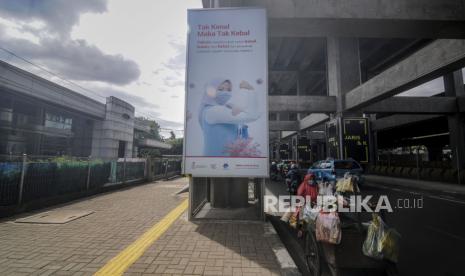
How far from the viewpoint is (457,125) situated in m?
18.6

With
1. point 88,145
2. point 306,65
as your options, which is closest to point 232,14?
point 306,65

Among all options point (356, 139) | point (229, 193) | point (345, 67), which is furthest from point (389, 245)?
point (345, 67)

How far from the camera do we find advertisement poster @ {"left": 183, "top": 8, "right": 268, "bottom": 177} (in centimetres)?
603

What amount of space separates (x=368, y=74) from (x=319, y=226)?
29.9 meters

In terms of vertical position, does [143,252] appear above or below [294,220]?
below

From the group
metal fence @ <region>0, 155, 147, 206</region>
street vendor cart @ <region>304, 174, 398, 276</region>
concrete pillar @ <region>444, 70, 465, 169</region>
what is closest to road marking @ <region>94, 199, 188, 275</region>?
street vendor cart @ <region>304, 174, 398, 276</region>

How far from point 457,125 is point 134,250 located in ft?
80.1

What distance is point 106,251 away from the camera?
13.7 feet

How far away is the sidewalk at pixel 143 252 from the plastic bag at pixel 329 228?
36.4 inches

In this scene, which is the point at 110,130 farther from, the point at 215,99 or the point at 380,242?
the point at 380,242

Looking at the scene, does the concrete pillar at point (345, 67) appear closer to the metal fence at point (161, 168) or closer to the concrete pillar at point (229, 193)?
the concrete pillar at point (229, 193)

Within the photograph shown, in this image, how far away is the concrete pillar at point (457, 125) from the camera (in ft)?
61.2

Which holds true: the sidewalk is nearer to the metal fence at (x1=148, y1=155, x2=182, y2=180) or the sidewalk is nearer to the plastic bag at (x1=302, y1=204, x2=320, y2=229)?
the plastic bag at (x1=302, y1=204, x2=320, y2=229)

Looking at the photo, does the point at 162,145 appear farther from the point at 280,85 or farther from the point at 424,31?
the point at 424,31
